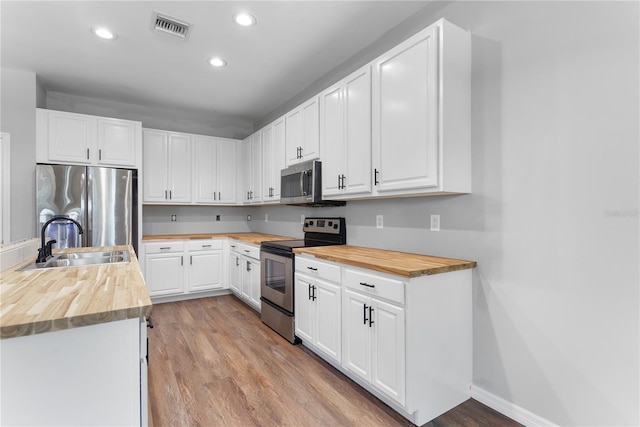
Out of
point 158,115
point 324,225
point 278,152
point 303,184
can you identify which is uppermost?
point 158,115

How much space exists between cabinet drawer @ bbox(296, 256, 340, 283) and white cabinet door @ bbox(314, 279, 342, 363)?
54 mm

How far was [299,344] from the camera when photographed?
2893 mm

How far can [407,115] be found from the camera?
7.05ft

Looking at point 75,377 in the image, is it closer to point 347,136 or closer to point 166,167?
point 347,136

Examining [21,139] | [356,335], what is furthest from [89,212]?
[356,335]

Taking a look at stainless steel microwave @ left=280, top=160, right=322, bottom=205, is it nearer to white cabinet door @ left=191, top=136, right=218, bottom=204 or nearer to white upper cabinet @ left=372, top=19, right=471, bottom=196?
white upper cabinet @ left=372, top=19, right=471, bottom=196

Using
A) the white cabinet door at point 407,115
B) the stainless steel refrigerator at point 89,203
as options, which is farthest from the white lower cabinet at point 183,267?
the white cabinet door at point 407,115

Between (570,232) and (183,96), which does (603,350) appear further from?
(183,96)

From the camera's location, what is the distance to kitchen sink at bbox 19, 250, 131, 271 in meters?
2.08

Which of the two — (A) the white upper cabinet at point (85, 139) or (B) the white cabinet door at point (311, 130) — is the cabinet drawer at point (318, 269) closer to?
(B) the white cabinet door at point (311, 130)

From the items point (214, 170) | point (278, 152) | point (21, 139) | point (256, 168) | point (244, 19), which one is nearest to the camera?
point (244, 19)

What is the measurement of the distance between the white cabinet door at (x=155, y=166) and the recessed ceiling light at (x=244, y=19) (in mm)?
2396

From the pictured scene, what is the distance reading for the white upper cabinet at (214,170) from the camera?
466cm

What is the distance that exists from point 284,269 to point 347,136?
1332mm
